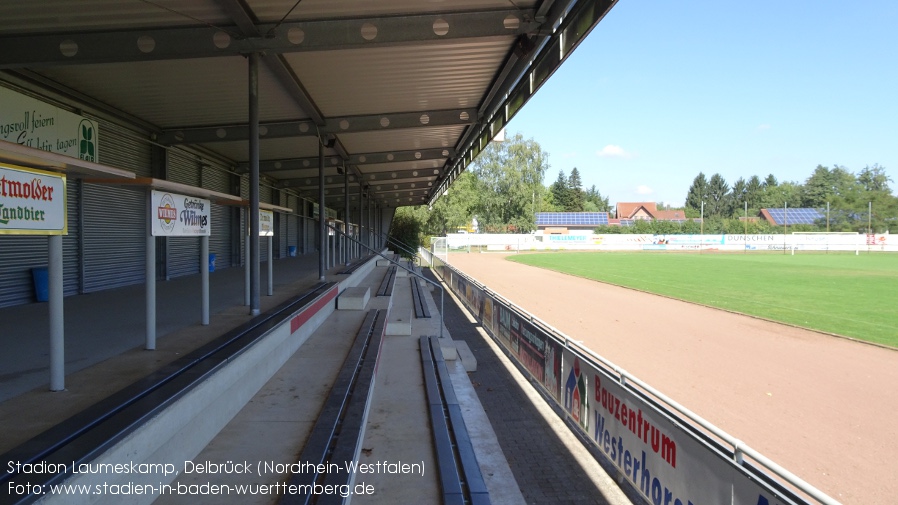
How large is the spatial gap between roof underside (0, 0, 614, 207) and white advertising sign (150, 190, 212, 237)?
238 cm

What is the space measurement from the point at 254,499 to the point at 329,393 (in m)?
2.35

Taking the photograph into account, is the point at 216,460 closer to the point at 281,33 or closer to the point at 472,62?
the point at 281,33

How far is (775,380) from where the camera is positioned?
11.9 m

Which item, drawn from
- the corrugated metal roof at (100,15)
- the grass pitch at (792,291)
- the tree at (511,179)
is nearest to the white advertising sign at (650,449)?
the corrugated metal roof at (100,15)

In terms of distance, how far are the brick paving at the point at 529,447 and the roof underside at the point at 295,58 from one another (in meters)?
5.19

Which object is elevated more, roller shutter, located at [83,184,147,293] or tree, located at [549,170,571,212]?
tree, located at [549,170,571,212]

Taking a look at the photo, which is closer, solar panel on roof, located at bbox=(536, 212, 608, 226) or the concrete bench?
the concrete bench

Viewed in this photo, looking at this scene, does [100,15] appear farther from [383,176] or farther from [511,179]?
[511,179]

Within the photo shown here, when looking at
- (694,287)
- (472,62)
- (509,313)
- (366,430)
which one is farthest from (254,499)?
(694,287)

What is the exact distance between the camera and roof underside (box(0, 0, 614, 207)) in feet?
23.7

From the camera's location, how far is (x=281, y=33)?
7672 mm

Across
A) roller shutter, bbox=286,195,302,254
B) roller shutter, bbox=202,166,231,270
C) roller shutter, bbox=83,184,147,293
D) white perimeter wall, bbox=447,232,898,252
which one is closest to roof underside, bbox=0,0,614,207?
roller shutter, bbox=83,184,147,293

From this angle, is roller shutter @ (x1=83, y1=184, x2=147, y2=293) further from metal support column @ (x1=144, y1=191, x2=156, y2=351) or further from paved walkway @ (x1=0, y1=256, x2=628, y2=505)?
metal support column @ (x1=144, y1=191, x2=156, y2=351)

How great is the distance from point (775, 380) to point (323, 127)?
10851 mm
